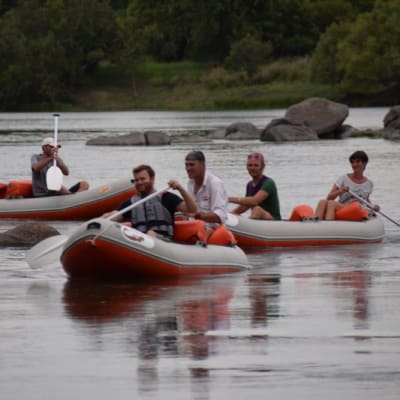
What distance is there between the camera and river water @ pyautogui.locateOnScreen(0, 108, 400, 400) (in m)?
8.87

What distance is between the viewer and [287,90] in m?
109

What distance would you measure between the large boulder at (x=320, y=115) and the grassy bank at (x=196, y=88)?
45.6m

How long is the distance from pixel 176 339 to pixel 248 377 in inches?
60.6

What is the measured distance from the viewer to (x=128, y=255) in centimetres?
1394

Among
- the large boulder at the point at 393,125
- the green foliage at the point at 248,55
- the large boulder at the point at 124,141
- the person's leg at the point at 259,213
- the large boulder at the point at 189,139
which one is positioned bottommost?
the large boulder at the point at 189,139

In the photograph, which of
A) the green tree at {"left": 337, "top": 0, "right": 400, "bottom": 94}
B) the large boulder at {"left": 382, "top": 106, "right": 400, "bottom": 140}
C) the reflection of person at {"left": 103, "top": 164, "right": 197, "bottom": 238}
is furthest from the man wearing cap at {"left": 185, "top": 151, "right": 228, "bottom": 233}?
the green tree at {"left": 337, "top": 0, "right": 400, "bottom": 94}

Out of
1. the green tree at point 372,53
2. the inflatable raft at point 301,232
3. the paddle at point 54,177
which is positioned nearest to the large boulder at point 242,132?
the paddle at point 54,177

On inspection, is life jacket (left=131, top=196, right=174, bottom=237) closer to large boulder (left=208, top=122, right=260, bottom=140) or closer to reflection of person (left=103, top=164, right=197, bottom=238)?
reflection of person (left=103, top=164, right=197, bottom=238)

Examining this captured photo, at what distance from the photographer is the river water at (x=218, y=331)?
8.87 m

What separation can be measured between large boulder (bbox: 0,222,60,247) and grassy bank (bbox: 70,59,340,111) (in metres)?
86.0

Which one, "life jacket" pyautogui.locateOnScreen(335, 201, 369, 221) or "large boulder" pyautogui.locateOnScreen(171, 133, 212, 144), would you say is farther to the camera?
"large boulder" pyautogui.locateOnScreen(171, 133, 212, 144)

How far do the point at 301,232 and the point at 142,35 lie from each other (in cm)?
11493

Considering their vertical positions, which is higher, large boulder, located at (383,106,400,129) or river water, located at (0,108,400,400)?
river water, located at (0,108,400,400)

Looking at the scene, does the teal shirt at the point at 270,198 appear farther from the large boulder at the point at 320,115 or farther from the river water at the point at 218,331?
the large boulder at the point at 320,115
